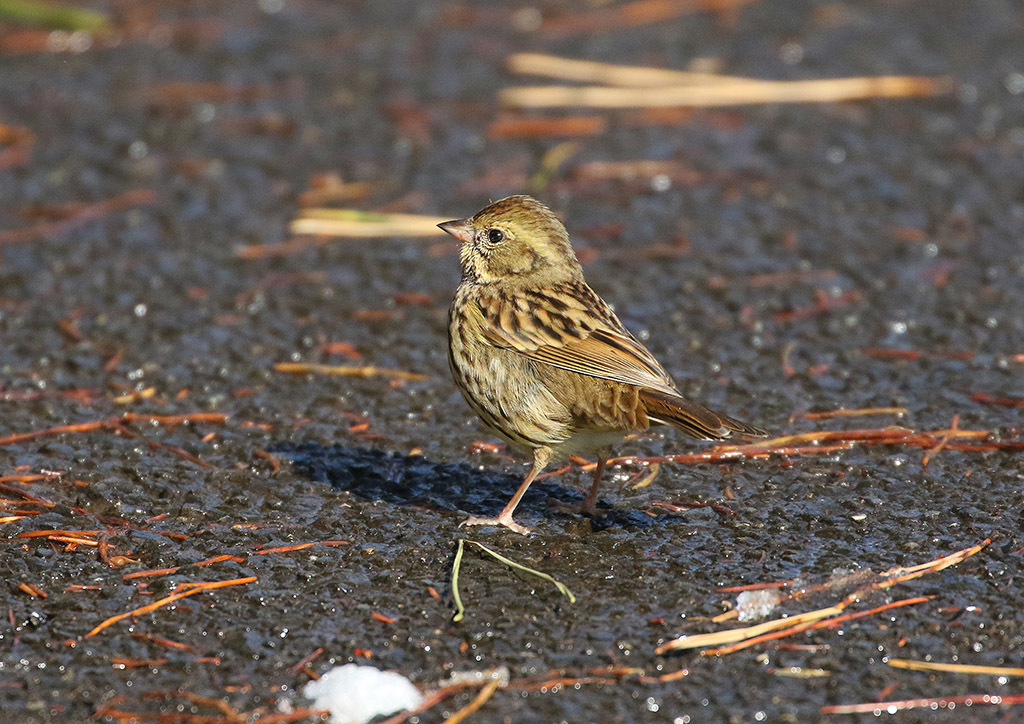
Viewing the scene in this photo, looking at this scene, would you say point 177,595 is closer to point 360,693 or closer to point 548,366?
point 360,693

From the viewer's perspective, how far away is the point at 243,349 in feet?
20.6

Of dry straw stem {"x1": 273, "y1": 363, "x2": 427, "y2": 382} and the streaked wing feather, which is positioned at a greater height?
the streaked wing feather

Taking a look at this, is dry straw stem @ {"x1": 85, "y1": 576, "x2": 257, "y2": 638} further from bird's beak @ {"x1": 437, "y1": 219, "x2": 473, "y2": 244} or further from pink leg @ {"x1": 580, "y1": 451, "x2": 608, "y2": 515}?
bird's beak @ {"x1": 437, "y1": 219, "x2": 473, "y2": 244}

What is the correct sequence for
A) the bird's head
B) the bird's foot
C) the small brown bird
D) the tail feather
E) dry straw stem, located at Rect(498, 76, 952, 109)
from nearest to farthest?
the tail feather
the small brown bird
the bird's foot
the bird's head
dry straw stem, located at Rect(498, 76, 952, 109)

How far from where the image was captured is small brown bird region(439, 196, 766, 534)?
4746 millimetres

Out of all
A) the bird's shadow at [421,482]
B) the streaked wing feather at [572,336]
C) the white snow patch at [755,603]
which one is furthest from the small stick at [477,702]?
the streaked wing feather at [572,336]

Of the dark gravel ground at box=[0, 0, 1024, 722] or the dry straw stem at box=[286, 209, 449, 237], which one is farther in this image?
the dry straw stem at box=[286, 209, 449, 237]

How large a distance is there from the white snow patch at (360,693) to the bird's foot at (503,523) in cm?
106

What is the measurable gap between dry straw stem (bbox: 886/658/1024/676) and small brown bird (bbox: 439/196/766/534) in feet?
3.18

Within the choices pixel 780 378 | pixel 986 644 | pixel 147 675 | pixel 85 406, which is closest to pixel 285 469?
pixel 85 406

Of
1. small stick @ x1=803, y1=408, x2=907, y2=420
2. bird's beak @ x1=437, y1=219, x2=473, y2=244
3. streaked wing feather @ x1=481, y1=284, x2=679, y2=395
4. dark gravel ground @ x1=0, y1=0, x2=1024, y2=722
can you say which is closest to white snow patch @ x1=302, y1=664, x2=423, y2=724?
dark gravel ground @ x1=0, y1=0, x2=1024, y2=722

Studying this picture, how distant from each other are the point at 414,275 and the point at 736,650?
361cm

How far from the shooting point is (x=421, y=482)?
5.28m

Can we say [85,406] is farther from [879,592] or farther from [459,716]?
[879,592]
